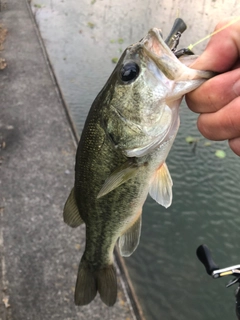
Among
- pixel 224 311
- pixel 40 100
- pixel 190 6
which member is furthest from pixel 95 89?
pixel 190 6

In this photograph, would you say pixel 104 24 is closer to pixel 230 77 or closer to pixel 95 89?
pixel 95 89

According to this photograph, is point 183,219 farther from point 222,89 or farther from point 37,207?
point 222,89

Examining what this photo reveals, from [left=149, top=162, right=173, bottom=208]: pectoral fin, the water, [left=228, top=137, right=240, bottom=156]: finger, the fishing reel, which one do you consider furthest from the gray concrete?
[left=228, top=137, right=240, bottom=156]: finger

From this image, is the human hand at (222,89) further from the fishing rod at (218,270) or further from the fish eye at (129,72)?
the fishing rod at (218,270)

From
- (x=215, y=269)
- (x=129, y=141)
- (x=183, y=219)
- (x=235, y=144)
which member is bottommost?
(x=183, y=219)

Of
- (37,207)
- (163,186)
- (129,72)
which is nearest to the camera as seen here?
(129,72)

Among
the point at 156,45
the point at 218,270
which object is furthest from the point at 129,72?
the point at 218,270

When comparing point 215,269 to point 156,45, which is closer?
point 156,45
